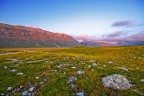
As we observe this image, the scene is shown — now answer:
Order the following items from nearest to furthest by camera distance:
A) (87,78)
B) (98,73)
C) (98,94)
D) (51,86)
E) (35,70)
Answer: (98,94) < (51,86) < (87,78) < (98,73) < (35,70)

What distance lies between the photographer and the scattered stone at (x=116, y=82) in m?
11.7

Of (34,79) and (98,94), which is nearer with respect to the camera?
(98,94)

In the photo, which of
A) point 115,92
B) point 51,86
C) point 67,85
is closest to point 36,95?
point 51,86

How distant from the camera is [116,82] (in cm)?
1209

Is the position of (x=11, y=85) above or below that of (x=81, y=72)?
below

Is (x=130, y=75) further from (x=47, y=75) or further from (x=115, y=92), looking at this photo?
(x=47, y=75)

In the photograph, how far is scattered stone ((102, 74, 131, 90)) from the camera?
11.7 m

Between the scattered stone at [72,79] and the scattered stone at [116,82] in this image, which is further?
the scattered stone at [72,79]

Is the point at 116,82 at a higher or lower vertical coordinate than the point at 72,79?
higher

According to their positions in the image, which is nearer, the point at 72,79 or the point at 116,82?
the point at 116,82

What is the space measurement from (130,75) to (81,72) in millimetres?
4482

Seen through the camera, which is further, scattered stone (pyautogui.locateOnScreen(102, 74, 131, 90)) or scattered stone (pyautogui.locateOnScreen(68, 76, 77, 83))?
scattered stone (pyautogui.locateOnScreen(68, 76, 77, 83))

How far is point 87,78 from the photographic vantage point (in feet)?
43.2

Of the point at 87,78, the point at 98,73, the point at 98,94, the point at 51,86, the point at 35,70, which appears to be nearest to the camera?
the point at 98,94
